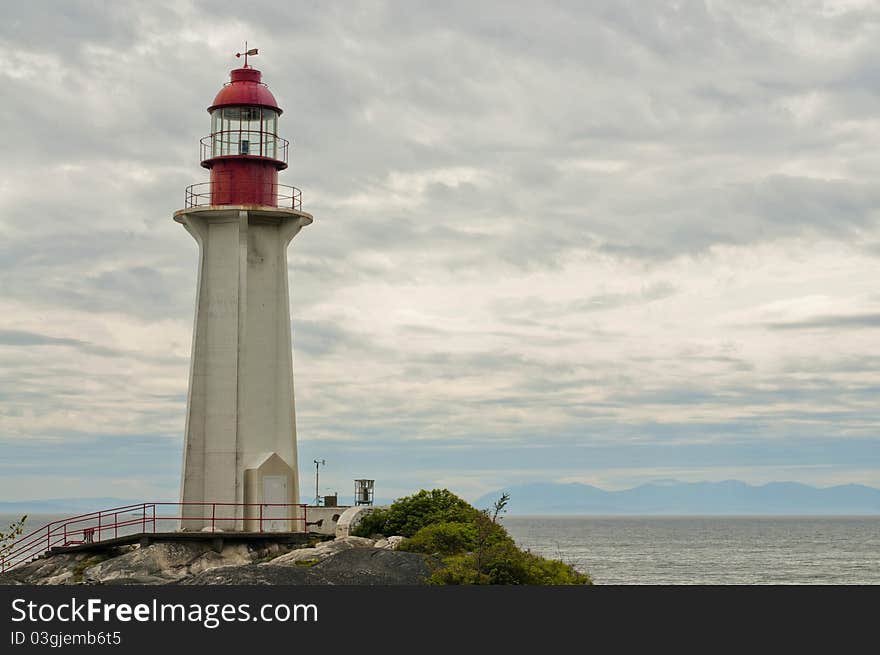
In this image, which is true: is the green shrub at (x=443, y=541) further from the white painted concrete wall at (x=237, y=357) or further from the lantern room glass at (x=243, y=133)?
the lantern room glass at (x=243, y=133)

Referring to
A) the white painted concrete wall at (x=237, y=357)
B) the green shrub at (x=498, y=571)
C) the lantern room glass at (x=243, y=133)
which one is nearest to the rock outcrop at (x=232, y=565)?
the green shrub at (x=498, y=571)

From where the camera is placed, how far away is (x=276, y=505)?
41.5 metres

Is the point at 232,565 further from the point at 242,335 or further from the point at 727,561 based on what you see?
the point at 727,561

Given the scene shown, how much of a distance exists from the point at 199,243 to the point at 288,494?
29.7 feet

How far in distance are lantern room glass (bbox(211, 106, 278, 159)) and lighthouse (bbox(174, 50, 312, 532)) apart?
3cm

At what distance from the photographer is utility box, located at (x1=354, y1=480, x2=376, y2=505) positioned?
49719mm

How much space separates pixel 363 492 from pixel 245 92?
16620 millimetres

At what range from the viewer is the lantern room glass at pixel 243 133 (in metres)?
42.6

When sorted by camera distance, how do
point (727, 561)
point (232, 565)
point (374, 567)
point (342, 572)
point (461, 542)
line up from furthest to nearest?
1. point (727, 561)
2. point (461, 542)
3. point (232, 565)
4. point (374, 567)
5. point (342, 572)

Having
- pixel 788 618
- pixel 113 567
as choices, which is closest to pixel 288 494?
pixel 113 567

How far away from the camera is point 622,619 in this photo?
78.6ft

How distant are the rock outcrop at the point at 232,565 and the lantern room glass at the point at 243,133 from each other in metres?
13.3

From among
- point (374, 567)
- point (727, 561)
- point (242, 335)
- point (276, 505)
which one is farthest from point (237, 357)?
point (727, 561)

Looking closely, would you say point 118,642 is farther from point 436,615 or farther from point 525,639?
point 525,639
